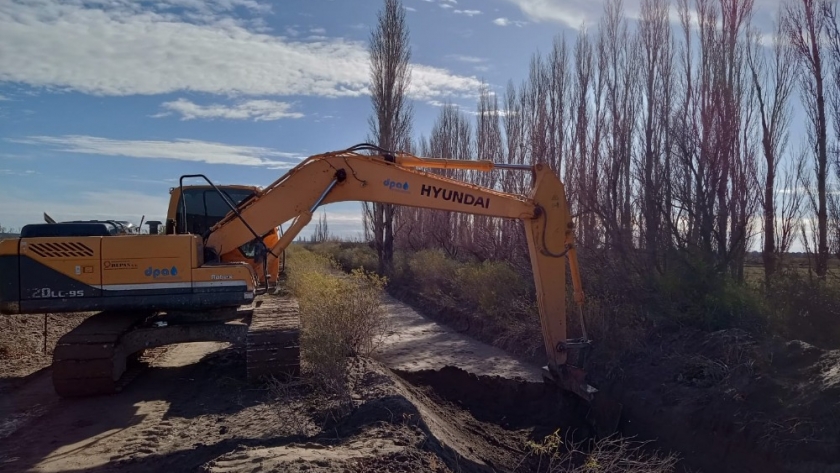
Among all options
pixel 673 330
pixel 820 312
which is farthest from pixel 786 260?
pixel 673 330

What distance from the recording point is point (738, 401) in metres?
7.70

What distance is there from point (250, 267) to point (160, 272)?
1147 mm

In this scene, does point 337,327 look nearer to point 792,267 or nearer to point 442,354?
point 442,354

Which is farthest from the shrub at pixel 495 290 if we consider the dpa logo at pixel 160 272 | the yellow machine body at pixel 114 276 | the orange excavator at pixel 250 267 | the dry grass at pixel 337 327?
the dpa logo at pixel 160 272

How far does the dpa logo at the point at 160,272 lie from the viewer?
29.0 ft

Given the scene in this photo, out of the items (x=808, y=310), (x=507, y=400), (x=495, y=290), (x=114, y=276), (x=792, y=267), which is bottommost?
(x=507, y=400)

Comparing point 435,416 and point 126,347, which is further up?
point 126,347

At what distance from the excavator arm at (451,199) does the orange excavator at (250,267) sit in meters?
0.01

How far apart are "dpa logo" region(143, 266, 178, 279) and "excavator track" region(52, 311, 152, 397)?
90 centimetres

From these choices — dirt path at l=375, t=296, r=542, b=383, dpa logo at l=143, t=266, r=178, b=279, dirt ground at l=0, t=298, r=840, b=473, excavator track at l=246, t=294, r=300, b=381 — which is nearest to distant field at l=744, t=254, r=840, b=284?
dirt ground at l=0, t=298, r=840, b=473

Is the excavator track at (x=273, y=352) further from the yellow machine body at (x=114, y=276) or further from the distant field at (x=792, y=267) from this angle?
the distant field at (x=792, y=267)

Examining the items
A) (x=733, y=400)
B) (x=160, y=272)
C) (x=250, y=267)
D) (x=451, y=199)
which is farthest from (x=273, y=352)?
(x=733, y=400)

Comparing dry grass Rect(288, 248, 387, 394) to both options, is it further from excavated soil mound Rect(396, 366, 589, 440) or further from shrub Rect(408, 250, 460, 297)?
shrub Rect(408, 250, 460, 297)

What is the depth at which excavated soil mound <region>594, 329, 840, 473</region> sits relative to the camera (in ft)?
22.5
